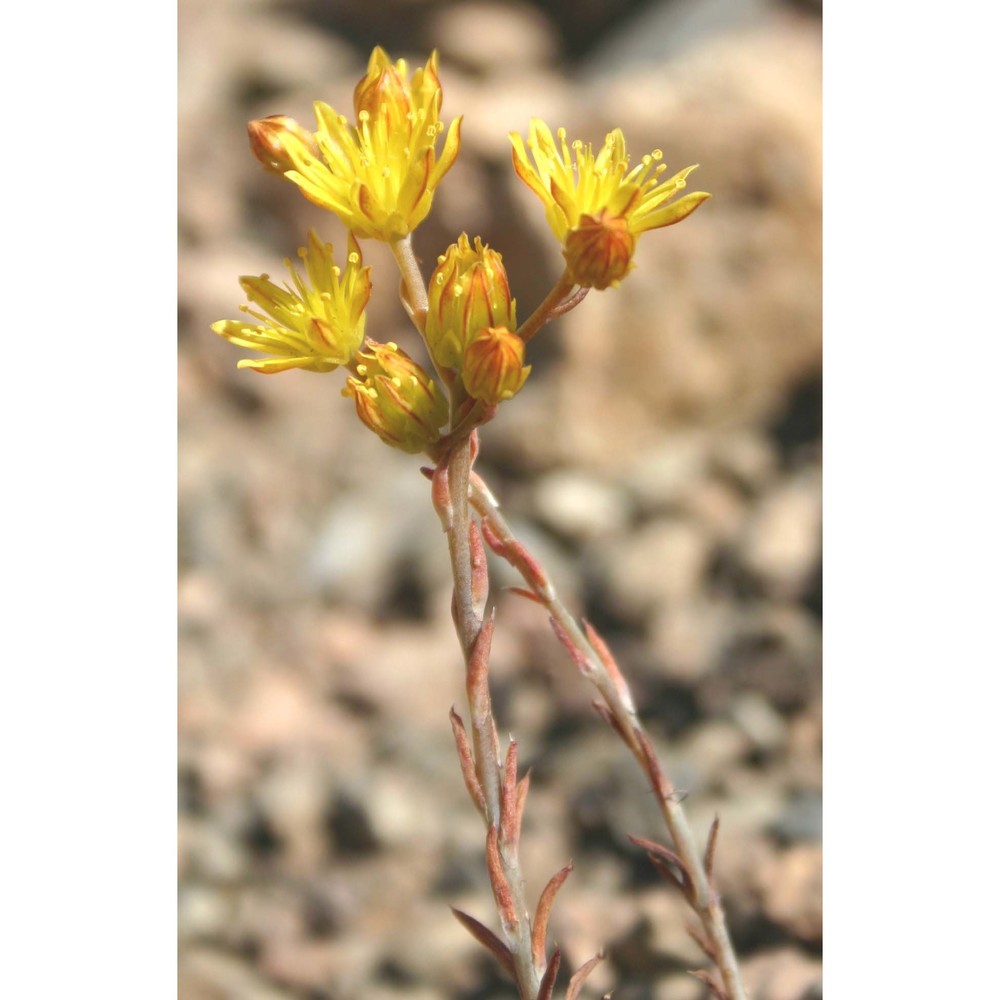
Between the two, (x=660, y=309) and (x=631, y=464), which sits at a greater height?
(x=660, y=309)

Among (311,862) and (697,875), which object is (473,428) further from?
(311,862)

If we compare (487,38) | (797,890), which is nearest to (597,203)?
(797,890)

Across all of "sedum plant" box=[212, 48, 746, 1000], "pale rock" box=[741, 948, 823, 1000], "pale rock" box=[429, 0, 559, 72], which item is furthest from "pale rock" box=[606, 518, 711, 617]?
"sedum plant" box=[212, 48, 746, 1000]

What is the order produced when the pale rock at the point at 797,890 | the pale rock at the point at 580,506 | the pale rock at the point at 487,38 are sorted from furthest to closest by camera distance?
the pale rock at the point at 487,38 → the pale rock at the point at 580,506 → the pale rock at the point at 797,890

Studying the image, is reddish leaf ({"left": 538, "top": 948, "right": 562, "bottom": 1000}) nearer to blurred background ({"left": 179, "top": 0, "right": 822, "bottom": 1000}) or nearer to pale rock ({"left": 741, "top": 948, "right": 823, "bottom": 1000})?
pale rock ({"left": 741, "top": 948, "right": 823, "bottom": 1000})

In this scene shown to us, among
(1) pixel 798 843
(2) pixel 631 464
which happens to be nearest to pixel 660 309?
(2) pixel 631 464

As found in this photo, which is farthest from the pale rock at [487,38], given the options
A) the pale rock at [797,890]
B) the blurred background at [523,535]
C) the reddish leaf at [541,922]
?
the reddish leaf at [541,922]

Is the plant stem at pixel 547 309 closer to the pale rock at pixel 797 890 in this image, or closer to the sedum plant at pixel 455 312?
the sedum plant at pixel 455 312
